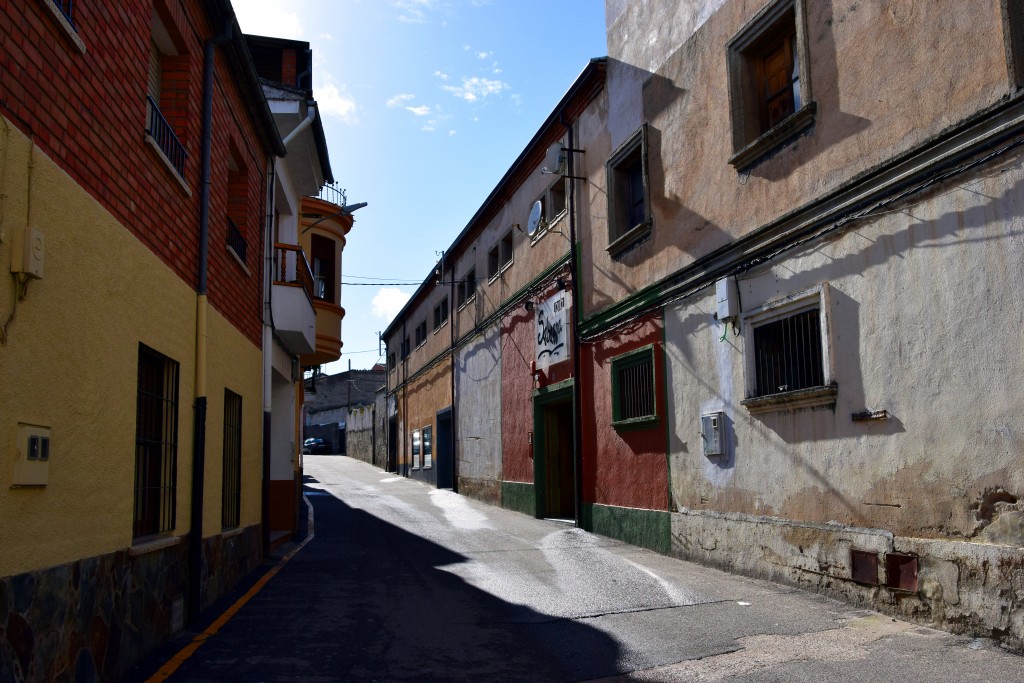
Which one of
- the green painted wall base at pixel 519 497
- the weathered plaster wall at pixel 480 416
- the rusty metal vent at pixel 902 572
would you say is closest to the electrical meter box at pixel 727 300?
the rusty metal vent at pixel 902 572

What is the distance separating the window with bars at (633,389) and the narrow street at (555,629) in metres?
1.84

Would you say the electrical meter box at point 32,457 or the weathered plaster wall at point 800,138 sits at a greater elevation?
the weathered plaster wall at point 800,138

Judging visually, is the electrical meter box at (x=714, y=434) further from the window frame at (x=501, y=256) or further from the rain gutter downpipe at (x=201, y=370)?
the window frame at (x=501, y=256)

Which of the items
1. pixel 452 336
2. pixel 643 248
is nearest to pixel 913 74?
pixel 643 248

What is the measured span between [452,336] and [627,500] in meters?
13.3

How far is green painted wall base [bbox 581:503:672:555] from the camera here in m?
11.0

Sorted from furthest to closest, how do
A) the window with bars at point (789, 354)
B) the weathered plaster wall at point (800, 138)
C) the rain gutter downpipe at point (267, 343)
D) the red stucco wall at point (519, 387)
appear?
the red stucco wall at point (519, 387)
the rain gutter downpipe at point (267, 343)
the window with bars at point (789, 354)
the weathered plaster wall at point (800, 138)

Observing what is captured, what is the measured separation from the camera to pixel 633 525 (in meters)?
11.9

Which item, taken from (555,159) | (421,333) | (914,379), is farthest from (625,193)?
(421,333)

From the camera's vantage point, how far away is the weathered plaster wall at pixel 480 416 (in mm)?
19703

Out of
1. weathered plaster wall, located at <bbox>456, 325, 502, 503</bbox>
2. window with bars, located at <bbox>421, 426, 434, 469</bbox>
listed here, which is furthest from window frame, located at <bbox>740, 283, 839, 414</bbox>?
window with bars, located at <bbox>421, 426, 434, 469</bbox>

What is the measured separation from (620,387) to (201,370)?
6650 millimetres

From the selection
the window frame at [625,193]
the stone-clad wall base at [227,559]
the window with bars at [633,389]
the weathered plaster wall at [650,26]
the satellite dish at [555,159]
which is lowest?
the stone-clad wall base at [227,559]

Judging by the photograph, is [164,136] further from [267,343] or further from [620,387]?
[620,387]
